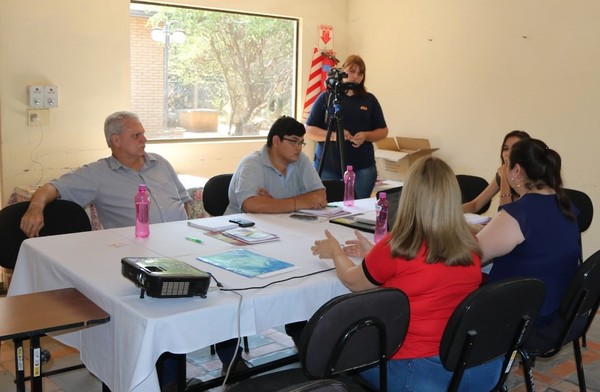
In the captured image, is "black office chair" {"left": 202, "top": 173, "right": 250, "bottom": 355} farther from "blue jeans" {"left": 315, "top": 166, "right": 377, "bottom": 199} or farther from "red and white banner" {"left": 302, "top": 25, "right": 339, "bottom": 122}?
"red and white banner" {"left": 302, "top": 25, "right": 339, "bottom": 122}

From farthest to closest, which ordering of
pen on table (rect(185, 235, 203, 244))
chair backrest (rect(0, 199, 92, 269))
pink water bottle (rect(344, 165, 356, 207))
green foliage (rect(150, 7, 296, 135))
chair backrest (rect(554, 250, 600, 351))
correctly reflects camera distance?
green foliage (rect(150, 7, 296, 135))
pink water bottle (rect(344, 165, 356, 207))
chair backrest (rect(0, 199, 92, 269))
pen on table (rect(185, 235, 203, 244))
chair backrest (rect(554, 250, 600, 351))

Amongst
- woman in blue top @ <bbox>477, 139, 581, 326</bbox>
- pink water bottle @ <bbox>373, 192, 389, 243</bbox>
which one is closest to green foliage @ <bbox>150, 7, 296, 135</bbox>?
pink water bottle @ <bbox>373, 192, 389, 243</bbox>

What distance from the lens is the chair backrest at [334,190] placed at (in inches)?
158

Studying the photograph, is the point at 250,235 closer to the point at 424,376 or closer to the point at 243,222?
the point at 243,222

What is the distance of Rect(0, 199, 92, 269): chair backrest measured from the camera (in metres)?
2.81

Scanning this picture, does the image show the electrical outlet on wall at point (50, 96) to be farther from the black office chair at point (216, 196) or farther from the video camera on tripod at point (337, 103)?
the video camera on tripod at point (337, 103)

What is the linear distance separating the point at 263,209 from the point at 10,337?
1.68 m

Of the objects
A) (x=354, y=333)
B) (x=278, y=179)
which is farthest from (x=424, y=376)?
(x=278, y=179)

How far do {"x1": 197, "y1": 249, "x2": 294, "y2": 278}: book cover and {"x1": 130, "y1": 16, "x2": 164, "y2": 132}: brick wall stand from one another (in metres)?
3.01

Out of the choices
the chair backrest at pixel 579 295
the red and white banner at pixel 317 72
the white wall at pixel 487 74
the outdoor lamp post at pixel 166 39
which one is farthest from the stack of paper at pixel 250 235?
the red and white banner at pixel 317 72

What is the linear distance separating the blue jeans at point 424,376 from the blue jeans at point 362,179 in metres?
2.75

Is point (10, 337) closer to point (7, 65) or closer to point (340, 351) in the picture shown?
point (340, 351)

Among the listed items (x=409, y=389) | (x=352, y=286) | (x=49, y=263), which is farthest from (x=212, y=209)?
(x=409, y=389)

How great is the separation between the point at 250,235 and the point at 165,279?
925mm
